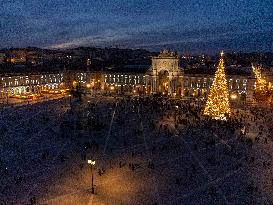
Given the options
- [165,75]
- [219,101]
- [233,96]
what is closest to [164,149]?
[219,101]

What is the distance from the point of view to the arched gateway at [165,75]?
258ft

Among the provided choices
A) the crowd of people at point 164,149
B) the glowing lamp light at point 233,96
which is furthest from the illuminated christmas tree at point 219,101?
the glowing lamp light at point 233,96

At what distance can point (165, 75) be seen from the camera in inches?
3182

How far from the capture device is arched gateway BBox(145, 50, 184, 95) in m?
78.6

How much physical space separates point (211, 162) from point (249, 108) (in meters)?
30.7

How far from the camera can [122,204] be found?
987 inches

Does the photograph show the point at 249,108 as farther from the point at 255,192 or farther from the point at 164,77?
the point at 255,192

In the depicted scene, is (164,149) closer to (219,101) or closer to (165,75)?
(219,101)

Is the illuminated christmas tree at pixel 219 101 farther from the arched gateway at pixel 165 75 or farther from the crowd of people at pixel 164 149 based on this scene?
the arched gateway at pixel 165 75

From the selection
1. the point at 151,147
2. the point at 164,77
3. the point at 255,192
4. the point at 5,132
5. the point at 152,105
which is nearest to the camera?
the point at 255,192

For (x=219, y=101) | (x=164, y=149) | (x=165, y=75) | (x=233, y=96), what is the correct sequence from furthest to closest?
(x=165, y=75)
(x=233, y=96)
(x=219, y=101)
(x=164, y=149)

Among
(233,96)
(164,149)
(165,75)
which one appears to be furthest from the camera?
(165,75)

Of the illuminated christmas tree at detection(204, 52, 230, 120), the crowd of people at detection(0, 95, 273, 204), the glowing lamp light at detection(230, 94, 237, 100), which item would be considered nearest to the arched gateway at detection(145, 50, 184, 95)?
the glowing lamp light at detection(230, 94, 237, 100)

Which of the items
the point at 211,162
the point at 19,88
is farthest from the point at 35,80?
Result: the point at 211,162
